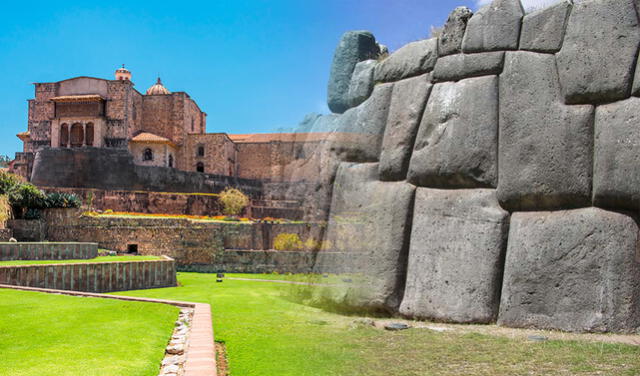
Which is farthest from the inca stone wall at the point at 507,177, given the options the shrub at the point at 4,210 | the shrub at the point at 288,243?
the shrub at the point at 4,210

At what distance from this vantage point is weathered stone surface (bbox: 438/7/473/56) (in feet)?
25.5

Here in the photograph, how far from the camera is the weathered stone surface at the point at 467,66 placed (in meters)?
7.41

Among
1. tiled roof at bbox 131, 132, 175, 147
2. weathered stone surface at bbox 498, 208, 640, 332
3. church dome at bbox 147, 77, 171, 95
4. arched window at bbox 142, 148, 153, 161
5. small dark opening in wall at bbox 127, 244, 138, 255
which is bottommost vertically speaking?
small dark opening in wall at bbox 127, 244, 138, 255

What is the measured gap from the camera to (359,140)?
344 inches

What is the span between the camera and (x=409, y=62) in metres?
8.43

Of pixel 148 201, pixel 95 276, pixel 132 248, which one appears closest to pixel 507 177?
pixel 95 276

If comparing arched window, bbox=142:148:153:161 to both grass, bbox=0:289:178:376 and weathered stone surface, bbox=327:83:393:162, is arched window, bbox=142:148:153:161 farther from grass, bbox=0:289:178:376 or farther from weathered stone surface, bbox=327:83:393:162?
weathered stone surface, bbox=327:83:393:162

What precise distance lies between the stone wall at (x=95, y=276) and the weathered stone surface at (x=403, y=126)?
8.36 m

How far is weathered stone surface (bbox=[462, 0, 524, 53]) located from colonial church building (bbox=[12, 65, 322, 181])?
109 ft

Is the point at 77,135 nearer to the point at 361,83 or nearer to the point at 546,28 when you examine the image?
the point at 361,83

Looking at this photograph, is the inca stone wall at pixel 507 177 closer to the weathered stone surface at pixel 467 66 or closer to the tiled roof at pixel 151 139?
the weathered stone surface at pixel 467 66

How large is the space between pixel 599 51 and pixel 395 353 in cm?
458

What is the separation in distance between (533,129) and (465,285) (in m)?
2.26

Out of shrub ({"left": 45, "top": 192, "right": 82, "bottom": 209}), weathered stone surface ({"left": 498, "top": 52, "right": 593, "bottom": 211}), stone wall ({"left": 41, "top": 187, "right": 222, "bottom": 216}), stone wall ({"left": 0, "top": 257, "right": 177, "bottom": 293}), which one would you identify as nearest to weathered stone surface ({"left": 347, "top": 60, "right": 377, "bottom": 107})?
weathered stone surface ({"left": 498, "top": 52, "right": 593, "bottom": 211})
